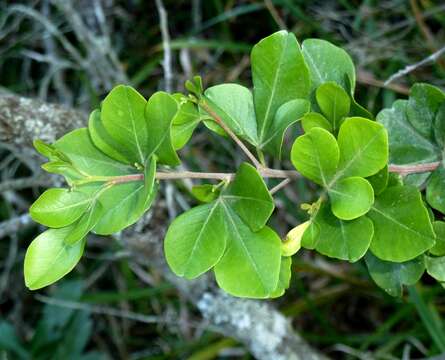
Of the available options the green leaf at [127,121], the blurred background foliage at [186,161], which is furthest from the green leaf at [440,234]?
the blurred background foliage at [186,161]

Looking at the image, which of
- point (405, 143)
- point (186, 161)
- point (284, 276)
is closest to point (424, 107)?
point (405, 143)

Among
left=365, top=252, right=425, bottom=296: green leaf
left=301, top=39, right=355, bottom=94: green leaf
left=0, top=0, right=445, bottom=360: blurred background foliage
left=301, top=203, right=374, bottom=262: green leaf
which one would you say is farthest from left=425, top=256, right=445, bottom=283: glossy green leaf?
left=0, top=0, right=445, bottom=360: blurred background foliage

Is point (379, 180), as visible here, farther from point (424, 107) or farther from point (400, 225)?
point (424, 107)

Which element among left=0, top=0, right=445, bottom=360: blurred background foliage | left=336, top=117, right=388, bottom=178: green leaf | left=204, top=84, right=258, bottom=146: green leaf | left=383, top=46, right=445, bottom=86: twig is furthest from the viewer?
left=0, top=0, right=445, bottom=360: blurred background foliage

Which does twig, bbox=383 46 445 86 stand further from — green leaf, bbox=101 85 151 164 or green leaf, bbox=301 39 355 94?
green leaf, bbox=101 85 151 164

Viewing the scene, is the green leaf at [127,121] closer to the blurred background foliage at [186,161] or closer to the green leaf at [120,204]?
the green leaf at [120,204]

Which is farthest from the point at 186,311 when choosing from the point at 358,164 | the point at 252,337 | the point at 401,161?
the point at 358,164
